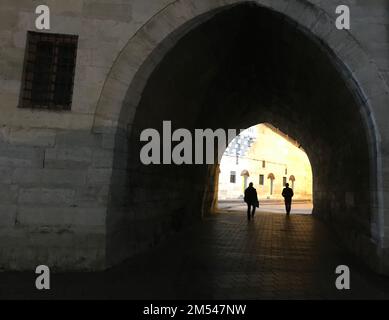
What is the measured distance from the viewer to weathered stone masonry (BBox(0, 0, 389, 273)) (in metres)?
5.28

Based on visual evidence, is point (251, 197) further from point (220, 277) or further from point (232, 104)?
point (220, 277)

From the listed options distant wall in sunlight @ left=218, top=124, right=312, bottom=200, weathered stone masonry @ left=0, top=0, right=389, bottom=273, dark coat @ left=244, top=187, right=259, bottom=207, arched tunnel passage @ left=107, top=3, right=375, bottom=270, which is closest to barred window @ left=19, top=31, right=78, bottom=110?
weathered stone masonry @ left=0, top=0, right=389, bottom=273

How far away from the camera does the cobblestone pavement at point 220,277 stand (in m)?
4.31

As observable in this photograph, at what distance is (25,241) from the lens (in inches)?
206

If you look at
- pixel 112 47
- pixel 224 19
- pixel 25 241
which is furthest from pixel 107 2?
pixel 25 241

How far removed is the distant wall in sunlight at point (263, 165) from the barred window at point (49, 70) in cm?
2833

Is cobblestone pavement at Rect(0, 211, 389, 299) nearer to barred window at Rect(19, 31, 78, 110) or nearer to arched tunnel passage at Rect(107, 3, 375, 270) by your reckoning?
arched tunnel passage at Rect(107, 3, 375, 270)

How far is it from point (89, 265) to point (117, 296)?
1264 mm

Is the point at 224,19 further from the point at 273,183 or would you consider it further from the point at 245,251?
the point at 273,183

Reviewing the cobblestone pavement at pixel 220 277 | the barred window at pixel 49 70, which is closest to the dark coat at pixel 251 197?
the cobblestone pavement at pixel 220 277

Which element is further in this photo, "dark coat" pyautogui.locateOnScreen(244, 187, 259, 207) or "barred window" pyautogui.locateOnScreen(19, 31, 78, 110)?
"dark coat" pyautogui.locateOnScreen(244, 187, 259, 207)

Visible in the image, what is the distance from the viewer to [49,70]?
5801mm

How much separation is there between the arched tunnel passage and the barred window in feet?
3.59

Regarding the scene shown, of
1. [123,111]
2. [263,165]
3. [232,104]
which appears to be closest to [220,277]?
[123,111]
